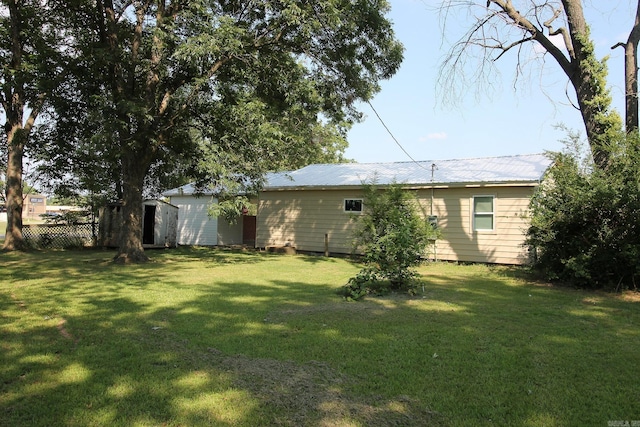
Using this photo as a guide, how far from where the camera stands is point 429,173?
15.6 metres

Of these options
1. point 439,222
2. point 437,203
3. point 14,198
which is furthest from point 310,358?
point 14,198

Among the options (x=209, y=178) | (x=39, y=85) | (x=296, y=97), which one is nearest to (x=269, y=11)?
(x=296, y=97)

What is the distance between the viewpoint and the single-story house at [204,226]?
70.9ft

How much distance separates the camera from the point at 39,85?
11172 mm

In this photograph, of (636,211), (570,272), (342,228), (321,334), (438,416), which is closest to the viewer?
(438,416)

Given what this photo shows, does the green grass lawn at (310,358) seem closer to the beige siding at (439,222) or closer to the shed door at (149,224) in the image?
the beige siding at (439,222)

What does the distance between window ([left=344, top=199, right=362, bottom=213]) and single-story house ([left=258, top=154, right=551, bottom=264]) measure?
37 mm

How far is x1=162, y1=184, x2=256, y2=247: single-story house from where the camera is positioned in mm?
21609

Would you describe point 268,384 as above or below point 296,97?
below

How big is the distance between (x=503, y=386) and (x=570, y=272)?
6.92 metres

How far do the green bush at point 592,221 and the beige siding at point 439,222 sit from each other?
44.6 inches

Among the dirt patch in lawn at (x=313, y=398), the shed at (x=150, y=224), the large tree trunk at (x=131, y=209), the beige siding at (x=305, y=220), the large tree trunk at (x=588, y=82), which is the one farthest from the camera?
the shed at (x=150, y=224)

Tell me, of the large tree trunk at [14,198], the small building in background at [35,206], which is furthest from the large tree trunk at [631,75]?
the small building in background at [35,206]

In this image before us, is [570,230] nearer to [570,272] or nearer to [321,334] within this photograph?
[570,272]
